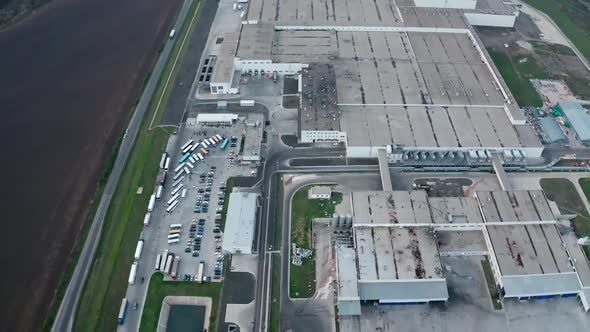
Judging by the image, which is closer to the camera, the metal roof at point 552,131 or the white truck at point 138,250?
the white truck at point 138,250

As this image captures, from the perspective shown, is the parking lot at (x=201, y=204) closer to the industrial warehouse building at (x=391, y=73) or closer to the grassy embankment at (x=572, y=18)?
the industrial warehouse building at (x=391, y=73)

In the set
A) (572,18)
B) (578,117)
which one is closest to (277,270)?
(578,117)

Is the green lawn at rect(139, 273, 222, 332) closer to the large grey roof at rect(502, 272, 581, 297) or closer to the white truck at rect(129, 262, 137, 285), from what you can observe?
the white truck at rect(129, 262, 137, 285)

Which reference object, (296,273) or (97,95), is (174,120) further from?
(296,273)

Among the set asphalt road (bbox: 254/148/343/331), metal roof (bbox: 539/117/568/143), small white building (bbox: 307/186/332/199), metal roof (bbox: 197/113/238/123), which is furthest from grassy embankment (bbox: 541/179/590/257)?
metal roof (bbox: 197/113/238/123)

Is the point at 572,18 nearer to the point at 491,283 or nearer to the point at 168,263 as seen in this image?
the point at 491,283

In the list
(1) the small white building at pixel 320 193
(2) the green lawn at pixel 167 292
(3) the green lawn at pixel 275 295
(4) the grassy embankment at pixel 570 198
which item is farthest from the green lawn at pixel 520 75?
(2) the green lawn at pixel 167 292
